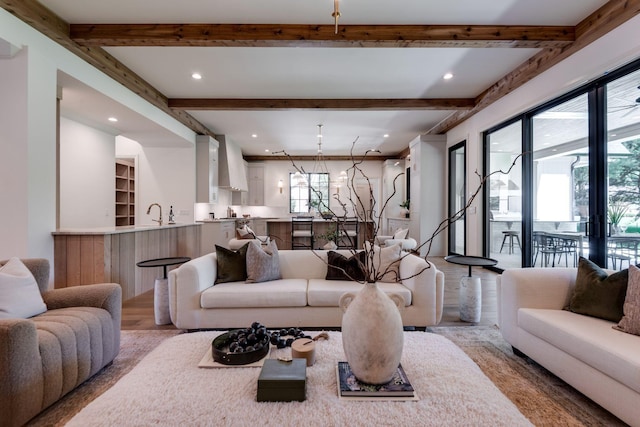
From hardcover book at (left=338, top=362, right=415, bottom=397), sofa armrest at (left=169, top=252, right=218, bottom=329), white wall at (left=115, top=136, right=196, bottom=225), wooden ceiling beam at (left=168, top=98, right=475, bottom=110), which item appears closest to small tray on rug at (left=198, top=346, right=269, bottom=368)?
hardcover book at (left=338, top=362, right=415, bottom=397)

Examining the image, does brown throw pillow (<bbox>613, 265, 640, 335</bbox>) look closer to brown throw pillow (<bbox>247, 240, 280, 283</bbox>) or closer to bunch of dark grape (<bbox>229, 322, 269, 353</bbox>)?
bunch of dark grape (<bbox>229, 322, 269, 353</bbox>)

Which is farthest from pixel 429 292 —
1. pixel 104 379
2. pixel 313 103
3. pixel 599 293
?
pixel 313 103

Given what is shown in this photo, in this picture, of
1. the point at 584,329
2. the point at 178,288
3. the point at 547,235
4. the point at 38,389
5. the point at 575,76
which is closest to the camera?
the point at 38,389

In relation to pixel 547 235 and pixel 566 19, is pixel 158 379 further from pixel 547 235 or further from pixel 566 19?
pixel 547 235

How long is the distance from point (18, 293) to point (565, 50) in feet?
17.1

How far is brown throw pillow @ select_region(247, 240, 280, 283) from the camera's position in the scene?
2865mm

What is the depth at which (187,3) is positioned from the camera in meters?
2.75

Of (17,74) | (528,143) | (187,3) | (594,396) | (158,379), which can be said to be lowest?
(594,396)

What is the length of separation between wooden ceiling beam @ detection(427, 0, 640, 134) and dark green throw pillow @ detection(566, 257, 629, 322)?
7.45ft

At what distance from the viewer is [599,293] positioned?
1.98m

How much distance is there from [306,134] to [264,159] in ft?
9.92

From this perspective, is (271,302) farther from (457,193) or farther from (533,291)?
(457,193)

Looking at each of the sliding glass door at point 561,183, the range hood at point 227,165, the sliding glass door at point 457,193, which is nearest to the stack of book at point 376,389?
the sliding glass door at point 561,183

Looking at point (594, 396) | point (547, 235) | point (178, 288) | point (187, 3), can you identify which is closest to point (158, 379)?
point (178, 288)
